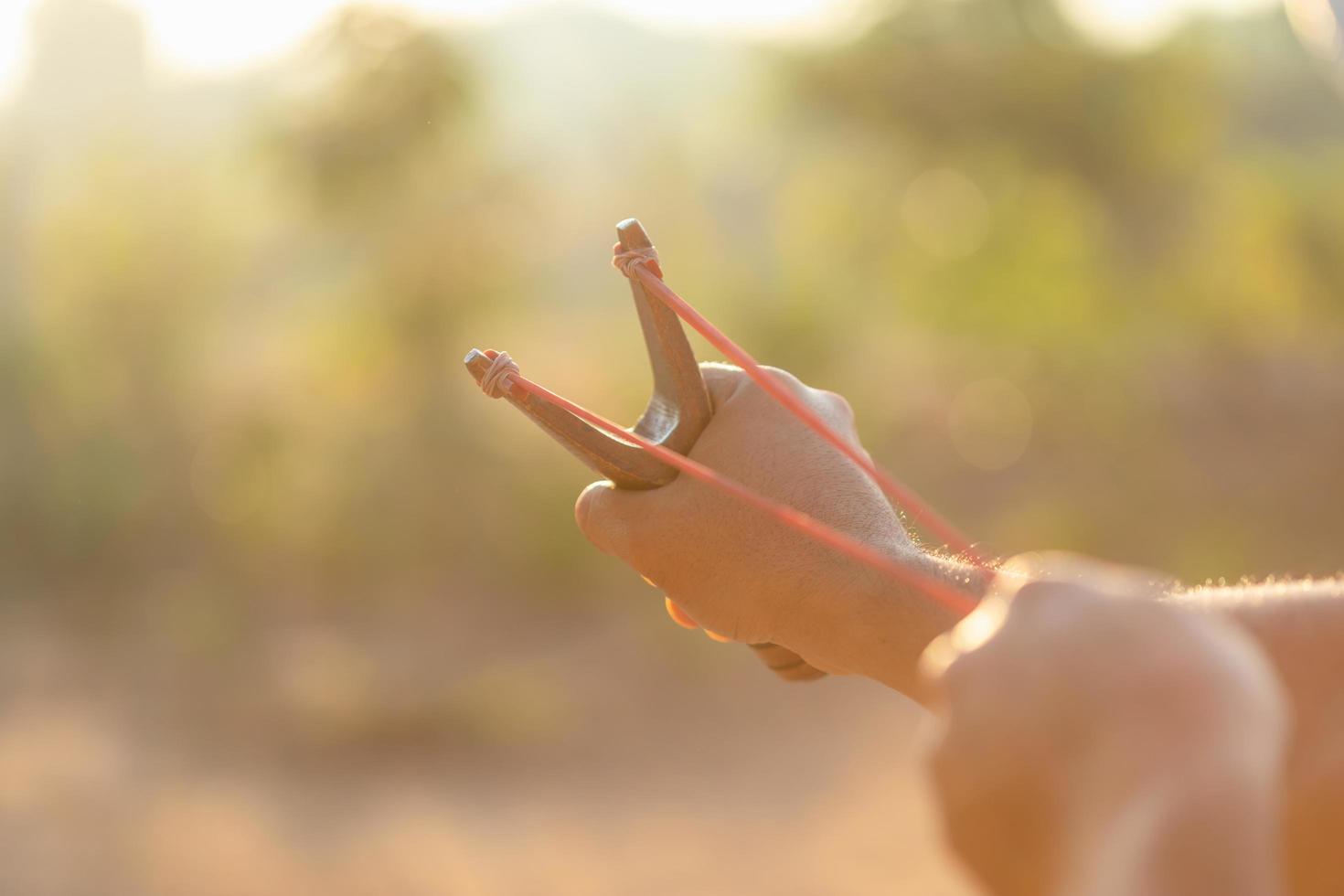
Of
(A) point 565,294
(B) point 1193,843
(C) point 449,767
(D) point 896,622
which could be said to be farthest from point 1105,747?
(A) point 565,294

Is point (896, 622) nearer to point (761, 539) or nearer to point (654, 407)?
point (761, 539)

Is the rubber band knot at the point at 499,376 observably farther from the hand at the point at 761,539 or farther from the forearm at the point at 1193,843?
the forearm at the point at 1193,843

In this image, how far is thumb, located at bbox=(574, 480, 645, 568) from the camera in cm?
152

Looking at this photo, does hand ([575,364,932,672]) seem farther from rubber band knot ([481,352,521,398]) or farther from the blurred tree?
the blurred tree

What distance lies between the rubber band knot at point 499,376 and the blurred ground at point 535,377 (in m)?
5.35

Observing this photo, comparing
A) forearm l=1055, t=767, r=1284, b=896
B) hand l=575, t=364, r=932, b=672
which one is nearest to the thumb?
hand l=575, t=364, r=932, b=672

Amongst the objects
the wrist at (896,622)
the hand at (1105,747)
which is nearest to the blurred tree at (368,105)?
the wrist at (896,622)

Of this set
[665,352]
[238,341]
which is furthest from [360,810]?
[665,352]

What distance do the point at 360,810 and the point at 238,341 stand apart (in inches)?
163

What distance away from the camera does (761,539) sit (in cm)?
151

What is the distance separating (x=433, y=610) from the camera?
8.91 m

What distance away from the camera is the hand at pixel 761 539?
4.90ft

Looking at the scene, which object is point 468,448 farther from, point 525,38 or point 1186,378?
point 1186,378

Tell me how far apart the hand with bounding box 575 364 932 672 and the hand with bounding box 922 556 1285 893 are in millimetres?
691
